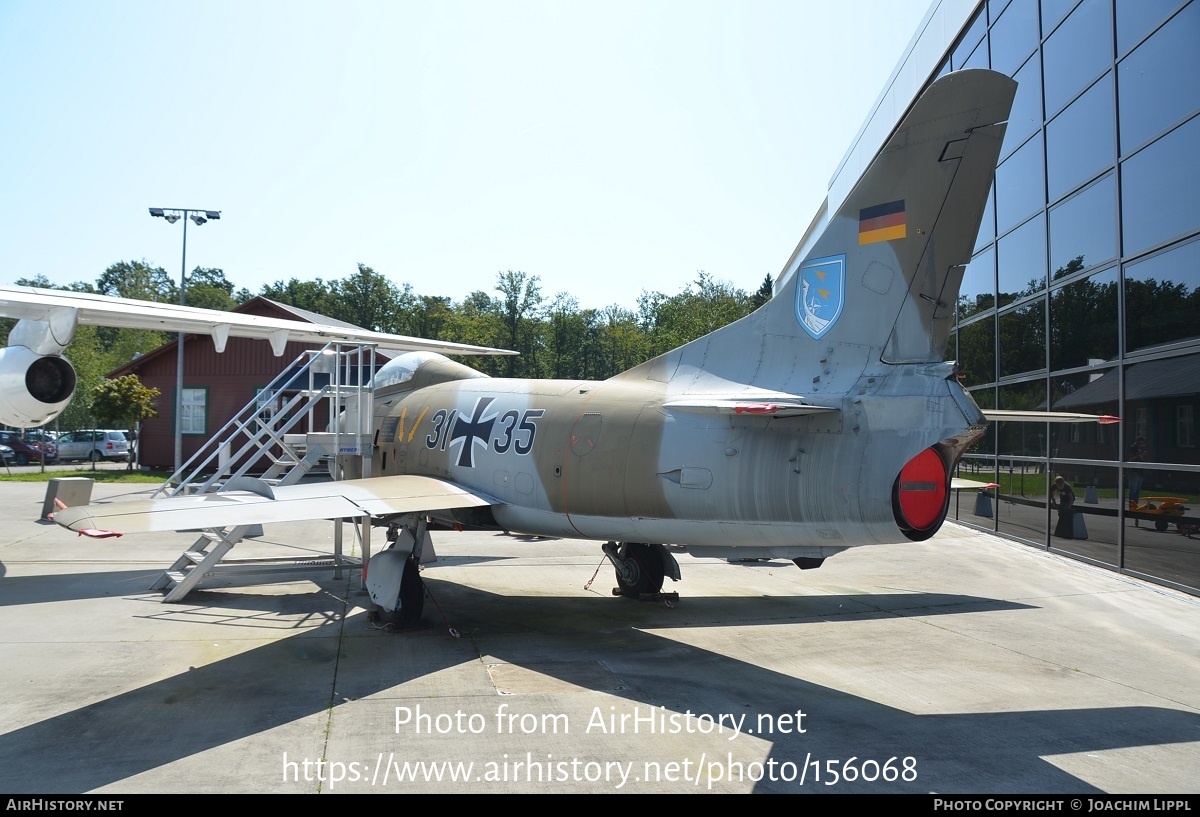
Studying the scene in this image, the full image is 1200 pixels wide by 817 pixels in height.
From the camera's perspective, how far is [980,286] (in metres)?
19.1

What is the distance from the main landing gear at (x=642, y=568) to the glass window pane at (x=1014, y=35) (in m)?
12.8

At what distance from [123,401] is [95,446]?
1503cm

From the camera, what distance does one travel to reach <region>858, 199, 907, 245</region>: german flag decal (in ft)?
23.1

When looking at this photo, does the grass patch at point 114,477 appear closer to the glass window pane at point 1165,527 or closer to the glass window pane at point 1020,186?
the glass window pane at point 1020,186

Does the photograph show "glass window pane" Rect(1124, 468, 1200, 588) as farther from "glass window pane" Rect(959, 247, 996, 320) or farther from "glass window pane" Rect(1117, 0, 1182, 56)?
"glass window pane" Rect(959, 247, 996, 320)

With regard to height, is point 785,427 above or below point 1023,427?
below

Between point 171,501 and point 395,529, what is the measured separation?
361 centimetres

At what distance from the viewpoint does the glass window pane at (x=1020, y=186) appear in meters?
16.1

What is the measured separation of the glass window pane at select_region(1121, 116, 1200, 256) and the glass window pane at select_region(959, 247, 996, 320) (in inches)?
218

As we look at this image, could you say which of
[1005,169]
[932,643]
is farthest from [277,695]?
[1005,169]

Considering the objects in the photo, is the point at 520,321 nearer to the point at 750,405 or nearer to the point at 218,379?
the point at 218,379

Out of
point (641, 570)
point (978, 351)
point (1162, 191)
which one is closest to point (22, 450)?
point (641, 570)

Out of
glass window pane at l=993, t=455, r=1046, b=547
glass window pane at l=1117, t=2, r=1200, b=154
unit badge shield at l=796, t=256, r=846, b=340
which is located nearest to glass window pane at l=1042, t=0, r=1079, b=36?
glass window pane at l=1117, t=2, r=1200, b=154

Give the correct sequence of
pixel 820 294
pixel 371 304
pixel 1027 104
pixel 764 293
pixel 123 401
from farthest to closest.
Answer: pixel 764 293
pixel 371 304
pixel 123 401
pixel 1027 104
pixel 820 294
